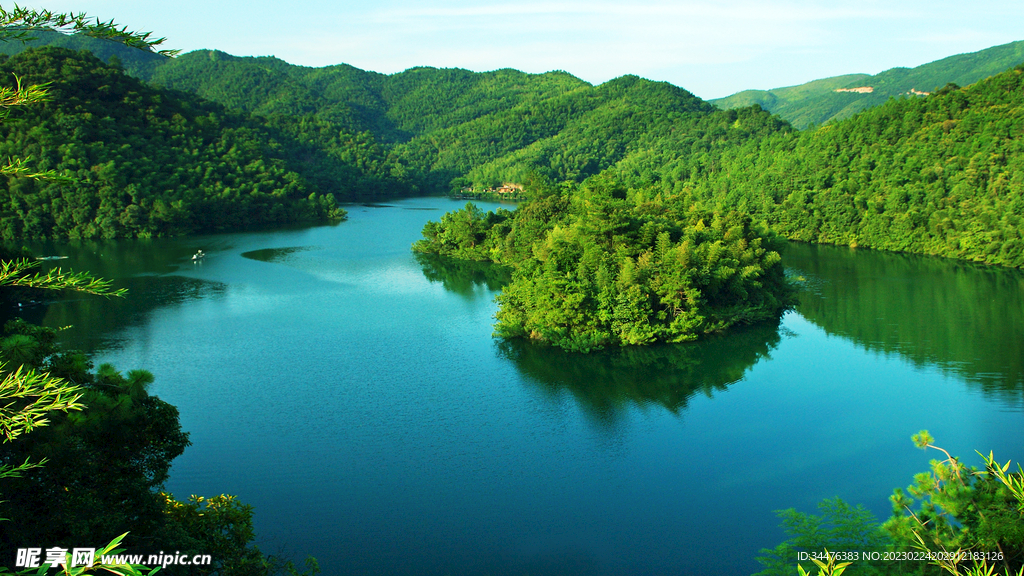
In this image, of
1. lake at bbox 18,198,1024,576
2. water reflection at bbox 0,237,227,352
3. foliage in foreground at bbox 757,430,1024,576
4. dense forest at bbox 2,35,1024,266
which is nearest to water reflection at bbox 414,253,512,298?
lake at bbox 18,198,1024,576

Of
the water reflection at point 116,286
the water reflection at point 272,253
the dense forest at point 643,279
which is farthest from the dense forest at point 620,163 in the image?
the water reflection at point 272,253

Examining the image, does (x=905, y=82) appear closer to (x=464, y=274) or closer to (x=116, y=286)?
(x=464, y=274)

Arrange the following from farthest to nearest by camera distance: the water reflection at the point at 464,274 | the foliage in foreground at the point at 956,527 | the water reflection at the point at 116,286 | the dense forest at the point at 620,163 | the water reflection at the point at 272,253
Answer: the dense forest at the point at 620,163 → the water reflection at the point at 272,253 → the water reflection at the point at 464,274 → the water reflection at the point at 116,286 → the foliage in foreground at the point at 956,527

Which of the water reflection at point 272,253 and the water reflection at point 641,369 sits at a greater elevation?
the water reflection at point 272,253

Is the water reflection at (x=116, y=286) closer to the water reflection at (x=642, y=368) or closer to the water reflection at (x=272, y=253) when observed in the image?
the water reflection at (x=272, y=253)

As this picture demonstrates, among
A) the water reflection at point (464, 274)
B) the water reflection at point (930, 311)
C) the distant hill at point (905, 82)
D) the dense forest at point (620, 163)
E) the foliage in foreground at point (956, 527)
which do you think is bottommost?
the water reflection at point (930, 311)

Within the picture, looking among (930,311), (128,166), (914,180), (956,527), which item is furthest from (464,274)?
(914,180)
